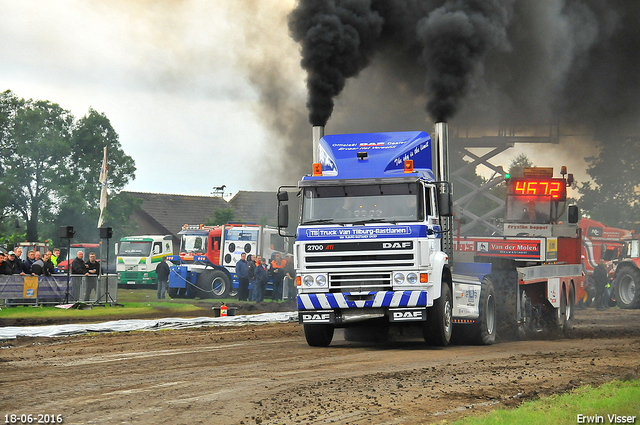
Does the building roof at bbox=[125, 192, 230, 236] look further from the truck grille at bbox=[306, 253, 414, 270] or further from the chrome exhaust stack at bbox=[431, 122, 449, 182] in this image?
the truck grille at bbox=[306, 253, 414, 270]

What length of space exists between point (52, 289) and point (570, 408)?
19.4 meters

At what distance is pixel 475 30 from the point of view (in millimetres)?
19297

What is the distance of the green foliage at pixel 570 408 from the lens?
753 cm

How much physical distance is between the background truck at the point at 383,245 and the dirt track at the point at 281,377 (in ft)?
2.21

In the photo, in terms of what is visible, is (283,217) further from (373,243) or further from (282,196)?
(373,243)

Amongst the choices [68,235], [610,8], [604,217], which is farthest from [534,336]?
[604,217]

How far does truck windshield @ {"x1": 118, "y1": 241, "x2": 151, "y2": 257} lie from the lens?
132 feet

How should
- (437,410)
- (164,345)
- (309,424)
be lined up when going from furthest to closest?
1. (164,345)
2. (437,410)
3. (309,424)

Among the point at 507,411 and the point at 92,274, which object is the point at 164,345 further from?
the point at 92,274

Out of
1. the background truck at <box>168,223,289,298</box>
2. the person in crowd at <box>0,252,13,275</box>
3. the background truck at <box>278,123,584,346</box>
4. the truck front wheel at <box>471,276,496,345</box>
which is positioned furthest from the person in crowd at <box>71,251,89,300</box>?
the truck front wheel at <box>471,276,496,345</box>

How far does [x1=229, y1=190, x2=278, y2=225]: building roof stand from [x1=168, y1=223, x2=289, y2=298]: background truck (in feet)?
33.9

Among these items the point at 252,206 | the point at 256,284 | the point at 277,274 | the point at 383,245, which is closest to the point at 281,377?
the point at 383,245

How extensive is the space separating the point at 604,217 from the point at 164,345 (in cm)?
4634

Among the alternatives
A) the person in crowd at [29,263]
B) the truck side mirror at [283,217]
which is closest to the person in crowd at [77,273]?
the person in crowd at [29,263]
